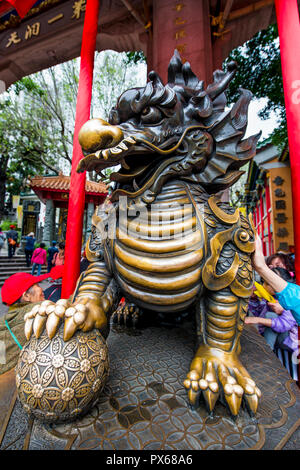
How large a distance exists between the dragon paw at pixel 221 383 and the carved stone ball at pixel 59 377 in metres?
0.30

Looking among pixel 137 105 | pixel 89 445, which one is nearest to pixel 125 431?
pixel 89 445

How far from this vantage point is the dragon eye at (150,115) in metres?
0.89

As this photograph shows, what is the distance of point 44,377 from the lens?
A: 0.65 m

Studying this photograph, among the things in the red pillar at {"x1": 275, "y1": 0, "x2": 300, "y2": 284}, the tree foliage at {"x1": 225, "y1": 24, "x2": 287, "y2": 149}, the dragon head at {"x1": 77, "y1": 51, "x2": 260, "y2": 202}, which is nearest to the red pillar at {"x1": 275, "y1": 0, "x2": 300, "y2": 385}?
the red pillar at {"x1": 275, "y1": 0, "x2": 300, "y2": 284}

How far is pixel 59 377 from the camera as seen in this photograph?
2.12 feet

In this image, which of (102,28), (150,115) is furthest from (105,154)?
(102,28)

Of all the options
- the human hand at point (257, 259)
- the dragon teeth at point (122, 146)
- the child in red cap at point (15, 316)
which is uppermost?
the dragon teeth at point (122, 146)

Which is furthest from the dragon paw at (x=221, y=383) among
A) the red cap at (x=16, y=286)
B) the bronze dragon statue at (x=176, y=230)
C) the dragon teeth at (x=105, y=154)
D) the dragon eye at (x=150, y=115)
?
the red cap at (x=16, y=286)

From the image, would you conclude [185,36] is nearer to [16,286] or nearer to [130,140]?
[130,140]

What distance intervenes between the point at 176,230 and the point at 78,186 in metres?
1.74

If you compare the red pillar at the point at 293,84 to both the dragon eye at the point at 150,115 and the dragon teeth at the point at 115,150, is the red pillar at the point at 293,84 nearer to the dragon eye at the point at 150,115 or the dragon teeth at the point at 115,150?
the dragon eye at the point at 150,115

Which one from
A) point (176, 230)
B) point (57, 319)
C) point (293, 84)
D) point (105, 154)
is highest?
point (293, 84)
